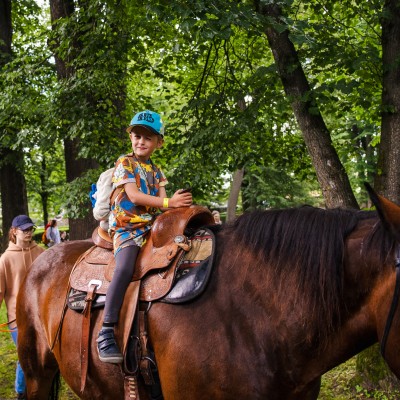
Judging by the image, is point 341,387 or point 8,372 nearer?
point 341,387

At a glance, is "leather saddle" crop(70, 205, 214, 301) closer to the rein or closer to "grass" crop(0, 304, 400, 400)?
the rein

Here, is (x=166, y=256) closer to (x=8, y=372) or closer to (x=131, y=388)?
(x=131, y=388)

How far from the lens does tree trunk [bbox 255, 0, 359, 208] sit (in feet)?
18.6

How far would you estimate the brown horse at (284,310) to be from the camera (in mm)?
2276

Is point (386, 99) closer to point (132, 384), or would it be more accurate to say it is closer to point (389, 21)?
point (389, 21)

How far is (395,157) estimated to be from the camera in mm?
5316

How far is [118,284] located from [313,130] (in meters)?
3.59

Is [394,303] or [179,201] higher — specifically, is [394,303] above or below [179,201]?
below

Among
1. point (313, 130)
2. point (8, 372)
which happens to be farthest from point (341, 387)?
point (8, 372)

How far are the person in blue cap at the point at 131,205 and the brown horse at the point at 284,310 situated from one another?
280 millimetres

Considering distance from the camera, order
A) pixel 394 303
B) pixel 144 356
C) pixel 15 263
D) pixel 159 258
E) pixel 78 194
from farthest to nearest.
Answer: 1. pixel 78 194
2. pixel 15 263
3. pixel 159 258
4. pixel 144 356
5. pixel 394 303

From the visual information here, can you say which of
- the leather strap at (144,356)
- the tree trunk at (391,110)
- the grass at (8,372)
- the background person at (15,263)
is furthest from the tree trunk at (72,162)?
the leather strap at (144,356)

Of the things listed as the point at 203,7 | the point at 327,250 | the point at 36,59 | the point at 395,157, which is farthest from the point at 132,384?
the point at 36,59

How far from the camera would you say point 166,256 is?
291 cm
